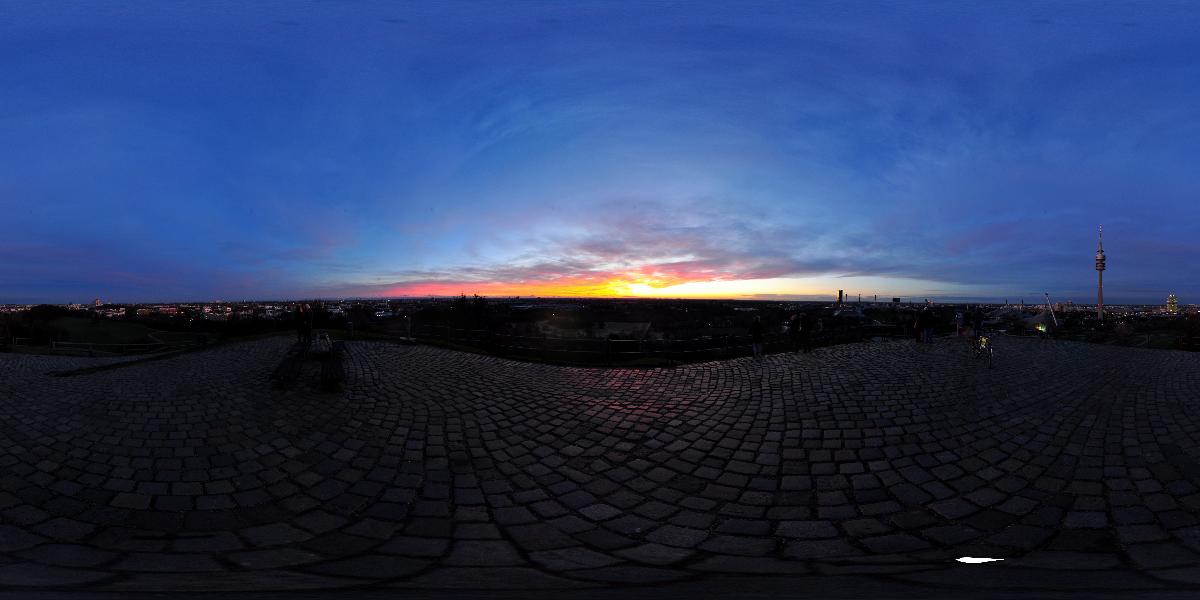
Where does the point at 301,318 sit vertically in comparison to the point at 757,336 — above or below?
above

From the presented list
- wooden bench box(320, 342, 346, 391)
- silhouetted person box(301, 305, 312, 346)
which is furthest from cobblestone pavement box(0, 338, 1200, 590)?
silhouetted person box(301, 305, 312, 346)

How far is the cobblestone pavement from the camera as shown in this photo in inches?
105

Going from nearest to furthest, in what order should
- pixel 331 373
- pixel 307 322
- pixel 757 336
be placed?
pixel 331 373, pixel 757 336, pixel 307 322

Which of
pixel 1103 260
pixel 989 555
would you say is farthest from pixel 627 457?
pixel 1103 260

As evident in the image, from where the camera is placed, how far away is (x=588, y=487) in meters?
3.81

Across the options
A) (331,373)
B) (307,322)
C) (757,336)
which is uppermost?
(307,322)

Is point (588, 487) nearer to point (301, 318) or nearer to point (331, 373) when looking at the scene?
point (331, 373)

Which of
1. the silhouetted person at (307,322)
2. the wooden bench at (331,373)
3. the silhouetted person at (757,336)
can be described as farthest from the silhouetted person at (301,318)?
the silhouetted person at (757,336)

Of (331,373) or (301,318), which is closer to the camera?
(331,373)

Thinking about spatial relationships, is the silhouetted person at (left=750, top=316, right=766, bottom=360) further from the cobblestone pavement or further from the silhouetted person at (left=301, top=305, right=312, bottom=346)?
the silhouetted person at (left=301, top=305, right=312, bottom=346)

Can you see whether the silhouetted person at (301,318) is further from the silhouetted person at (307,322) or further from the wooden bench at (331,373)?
the wooden bench at (331,373)

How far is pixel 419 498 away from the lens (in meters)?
3.57

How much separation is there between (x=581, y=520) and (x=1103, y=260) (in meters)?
93.3

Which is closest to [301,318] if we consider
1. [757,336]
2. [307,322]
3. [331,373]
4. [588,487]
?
[307,322]
